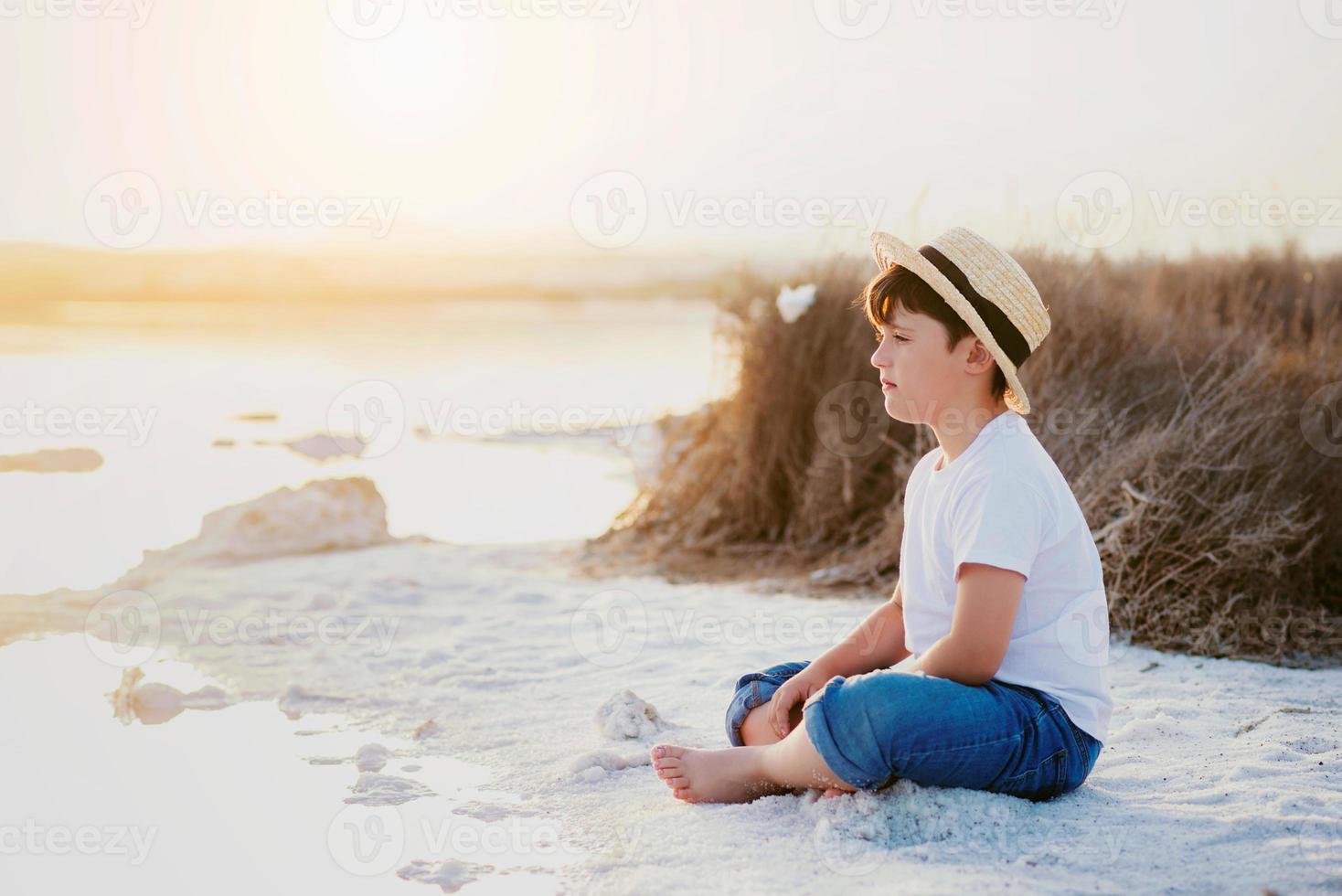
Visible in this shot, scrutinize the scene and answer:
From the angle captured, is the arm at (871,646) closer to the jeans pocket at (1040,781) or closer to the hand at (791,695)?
the hand at (791,695)

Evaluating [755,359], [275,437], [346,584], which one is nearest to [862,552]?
[755,359]

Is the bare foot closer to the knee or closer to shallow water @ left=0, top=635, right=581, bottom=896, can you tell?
the knee

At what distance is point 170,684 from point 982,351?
278 cm

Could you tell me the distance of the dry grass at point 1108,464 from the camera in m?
4.12

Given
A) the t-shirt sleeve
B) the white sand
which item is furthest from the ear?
the white sand

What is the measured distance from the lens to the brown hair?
2479 millimetres

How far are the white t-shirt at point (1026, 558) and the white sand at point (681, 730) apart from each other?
0.27 metres

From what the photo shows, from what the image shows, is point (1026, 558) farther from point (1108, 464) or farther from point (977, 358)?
point (1108, 464)

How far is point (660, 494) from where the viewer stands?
6180 mm

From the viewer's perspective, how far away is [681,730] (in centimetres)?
324

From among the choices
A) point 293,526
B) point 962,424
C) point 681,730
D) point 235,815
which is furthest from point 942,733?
point 293,526

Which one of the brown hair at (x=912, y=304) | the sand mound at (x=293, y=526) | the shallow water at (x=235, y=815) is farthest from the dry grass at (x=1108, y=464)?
the shallow water at (x=235, y=815)

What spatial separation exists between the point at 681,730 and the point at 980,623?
1.18 m

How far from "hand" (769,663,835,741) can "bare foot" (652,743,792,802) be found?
0.08 m
